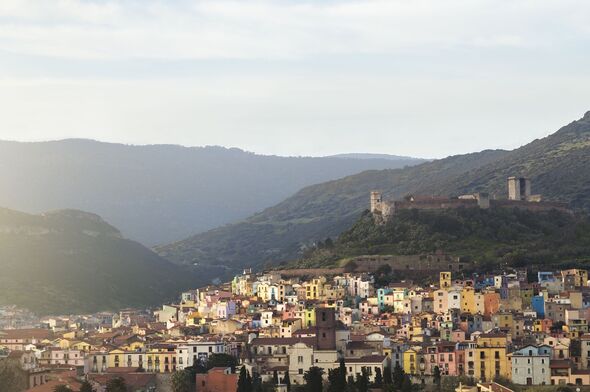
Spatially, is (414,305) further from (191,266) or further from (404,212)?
(191,266)

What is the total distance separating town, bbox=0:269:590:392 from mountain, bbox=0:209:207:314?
109ft

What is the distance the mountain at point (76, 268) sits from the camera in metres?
125

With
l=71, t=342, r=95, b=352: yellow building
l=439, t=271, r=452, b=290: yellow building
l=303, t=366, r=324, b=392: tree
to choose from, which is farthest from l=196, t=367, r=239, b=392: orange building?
l=439, t=271, r=452, b=290: yellow building

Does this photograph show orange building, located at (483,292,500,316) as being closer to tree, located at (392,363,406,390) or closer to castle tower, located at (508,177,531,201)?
tree, located at (392,363,406,390)

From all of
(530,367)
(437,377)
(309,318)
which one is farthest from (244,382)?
(309,318)

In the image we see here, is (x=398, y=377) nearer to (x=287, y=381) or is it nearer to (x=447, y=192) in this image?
(x=287, y=381)

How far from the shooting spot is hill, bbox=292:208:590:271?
96438 millimetres

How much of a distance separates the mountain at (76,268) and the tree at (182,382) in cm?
5108

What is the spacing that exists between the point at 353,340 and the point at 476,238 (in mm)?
34190

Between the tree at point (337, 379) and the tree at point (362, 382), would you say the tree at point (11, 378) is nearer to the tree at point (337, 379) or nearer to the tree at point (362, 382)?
the tree at point (337, 379)

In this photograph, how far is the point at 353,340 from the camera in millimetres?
70250

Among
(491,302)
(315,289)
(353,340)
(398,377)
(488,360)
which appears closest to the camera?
(398,377)

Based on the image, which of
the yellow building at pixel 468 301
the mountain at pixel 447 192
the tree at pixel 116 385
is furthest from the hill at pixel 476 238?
the tree at pixel 116 385

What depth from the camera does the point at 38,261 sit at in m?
142
